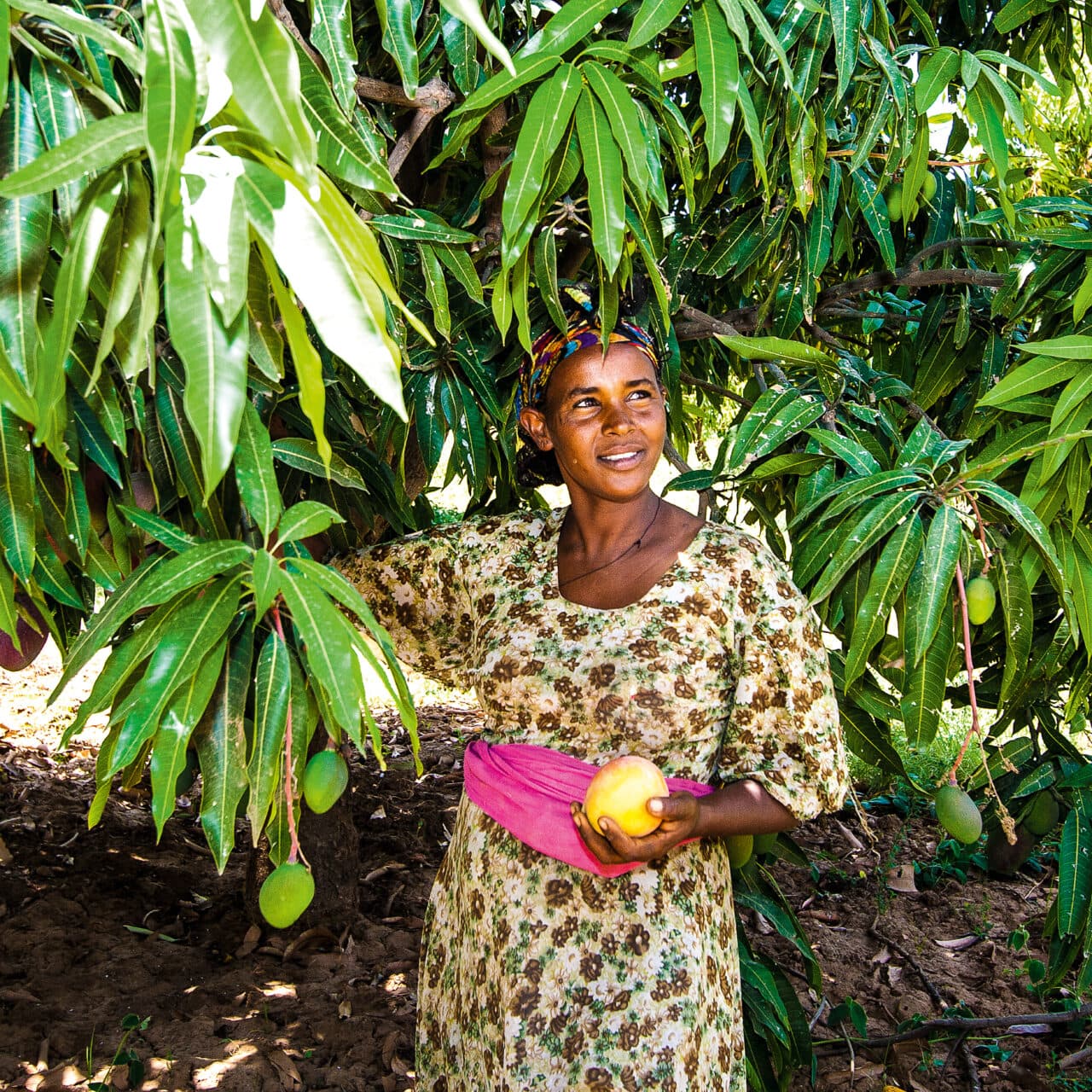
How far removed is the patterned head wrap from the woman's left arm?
0.57 meters

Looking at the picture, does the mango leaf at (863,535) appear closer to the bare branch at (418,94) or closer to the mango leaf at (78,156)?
the bare branch at (418,94)

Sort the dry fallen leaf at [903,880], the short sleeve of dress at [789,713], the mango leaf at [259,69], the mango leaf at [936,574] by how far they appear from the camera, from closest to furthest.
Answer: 1. the mango leaf at [259,69]
2. the mango leaf at [936,574]
3. the short sleeve of dress at [789,713]
4. the dry fallen leaf at [903,880]

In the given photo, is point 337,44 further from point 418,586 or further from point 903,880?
point 903,880

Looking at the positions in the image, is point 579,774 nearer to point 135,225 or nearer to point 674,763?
point 674,763

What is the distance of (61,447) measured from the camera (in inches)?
35.9

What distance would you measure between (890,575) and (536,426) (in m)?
0.55

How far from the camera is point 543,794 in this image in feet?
4.72

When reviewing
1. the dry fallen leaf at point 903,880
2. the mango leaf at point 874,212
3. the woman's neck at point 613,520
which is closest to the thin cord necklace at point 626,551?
the woman's neck at point 613,520

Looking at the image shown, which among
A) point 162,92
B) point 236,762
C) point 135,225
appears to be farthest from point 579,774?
point 162,92

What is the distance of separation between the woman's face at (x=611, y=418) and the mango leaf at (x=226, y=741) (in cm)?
54

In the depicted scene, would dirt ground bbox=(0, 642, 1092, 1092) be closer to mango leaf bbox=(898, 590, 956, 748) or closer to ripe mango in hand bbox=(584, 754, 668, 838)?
mango leaf bbox=(898, 590, 956, 748)

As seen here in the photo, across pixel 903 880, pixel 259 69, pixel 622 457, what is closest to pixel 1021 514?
pixel 622 457

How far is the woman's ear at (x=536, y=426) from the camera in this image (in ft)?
5.24

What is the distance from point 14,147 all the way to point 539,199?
59 centimetres
